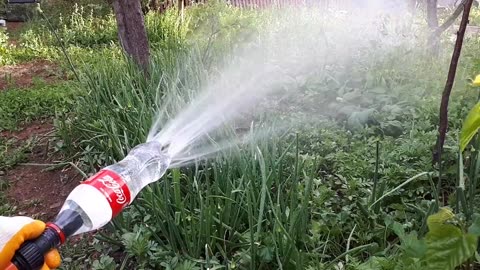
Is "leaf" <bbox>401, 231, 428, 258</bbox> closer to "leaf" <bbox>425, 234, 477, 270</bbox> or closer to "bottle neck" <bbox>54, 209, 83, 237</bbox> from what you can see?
"leaf" <bbox>425, 234, 477, 270</bbox>

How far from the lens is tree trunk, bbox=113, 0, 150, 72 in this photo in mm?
3605

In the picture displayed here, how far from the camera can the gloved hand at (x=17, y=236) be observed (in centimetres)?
107

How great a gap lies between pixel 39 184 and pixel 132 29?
1.44 m

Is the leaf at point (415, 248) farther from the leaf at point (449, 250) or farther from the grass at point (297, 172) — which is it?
the leaf at point (449, 250)

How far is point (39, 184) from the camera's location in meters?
2.67

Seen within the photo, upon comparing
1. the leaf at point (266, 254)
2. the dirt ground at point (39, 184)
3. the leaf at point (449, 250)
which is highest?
the leaf at point (449, 250)

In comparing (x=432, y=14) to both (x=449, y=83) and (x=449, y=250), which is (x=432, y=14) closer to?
(x=449, y=83)

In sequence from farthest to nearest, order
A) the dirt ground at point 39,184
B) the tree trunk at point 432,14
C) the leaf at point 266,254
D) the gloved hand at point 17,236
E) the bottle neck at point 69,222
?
the tree trunk at point 432,14, the dirt ground at point 39,184, the leaf at point 266,254, the bottle neck at point 69,222, the gloved hand at point 17,236

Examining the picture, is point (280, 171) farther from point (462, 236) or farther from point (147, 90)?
point (147, 90)

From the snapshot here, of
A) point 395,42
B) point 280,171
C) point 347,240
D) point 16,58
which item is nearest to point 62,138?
point 280,171

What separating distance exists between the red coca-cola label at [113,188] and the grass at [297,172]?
470 millimetres

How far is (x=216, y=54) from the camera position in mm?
3691

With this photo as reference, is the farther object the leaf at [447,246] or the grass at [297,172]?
the grass at [297,172]

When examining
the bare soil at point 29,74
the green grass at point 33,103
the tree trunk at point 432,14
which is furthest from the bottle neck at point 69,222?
the bare soil at point 29,74
